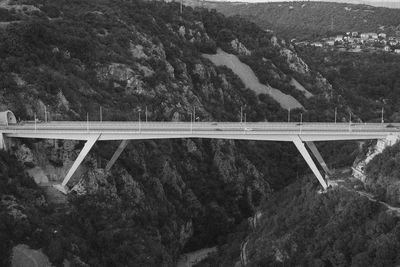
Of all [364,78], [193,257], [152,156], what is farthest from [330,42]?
[193,257]

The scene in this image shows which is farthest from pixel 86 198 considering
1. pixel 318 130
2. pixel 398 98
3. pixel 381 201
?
pixel 398 98

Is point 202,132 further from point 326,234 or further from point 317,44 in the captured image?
point 317,44

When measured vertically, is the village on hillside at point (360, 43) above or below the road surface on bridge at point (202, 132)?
above

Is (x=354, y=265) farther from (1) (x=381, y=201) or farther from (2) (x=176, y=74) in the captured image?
(2) (x=176, y=74)

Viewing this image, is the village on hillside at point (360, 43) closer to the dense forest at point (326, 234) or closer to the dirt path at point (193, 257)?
the dirt path at point (193, 257)

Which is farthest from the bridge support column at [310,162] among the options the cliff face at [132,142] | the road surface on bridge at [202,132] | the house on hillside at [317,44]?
the house on hillside at [317,44]

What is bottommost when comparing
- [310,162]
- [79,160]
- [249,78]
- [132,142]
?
[132,142]

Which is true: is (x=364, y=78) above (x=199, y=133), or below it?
below
